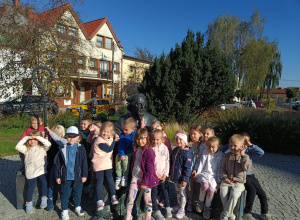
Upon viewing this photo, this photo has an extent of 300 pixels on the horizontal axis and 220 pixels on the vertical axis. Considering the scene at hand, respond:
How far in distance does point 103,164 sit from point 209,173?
1.61m

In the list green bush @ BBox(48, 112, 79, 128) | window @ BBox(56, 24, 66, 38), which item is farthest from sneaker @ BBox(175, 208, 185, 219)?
window @ BBox(56, 24, 66, 38)

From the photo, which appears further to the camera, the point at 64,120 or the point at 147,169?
the point at 64,120

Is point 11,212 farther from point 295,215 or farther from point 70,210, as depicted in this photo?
point 295,215

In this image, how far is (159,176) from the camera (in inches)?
123

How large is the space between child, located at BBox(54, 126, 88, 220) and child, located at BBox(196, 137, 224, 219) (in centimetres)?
178

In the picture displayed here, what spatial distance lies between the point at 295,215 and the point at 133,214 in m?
2.56

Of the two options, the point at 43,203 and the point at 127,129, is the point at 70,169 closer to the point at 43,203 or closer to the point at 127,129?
the point at 43,203

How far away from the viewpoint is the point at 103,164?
3.25m

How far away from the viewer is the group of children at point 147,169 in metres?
3.03

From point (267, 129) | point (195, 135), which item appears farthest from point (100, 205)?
point (267, 129)

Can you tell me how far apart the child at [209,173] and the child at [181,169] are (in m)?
0.23

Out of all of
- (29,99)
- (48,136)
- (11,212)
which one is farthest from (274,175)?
(29,99)

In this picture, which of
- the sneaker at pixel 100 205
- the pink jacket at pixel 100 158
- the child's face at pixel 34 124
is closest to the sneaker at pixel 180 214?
the sneaker at pixel 100 205

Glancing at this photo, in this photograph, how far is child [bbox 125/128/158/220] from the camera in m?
2.96
